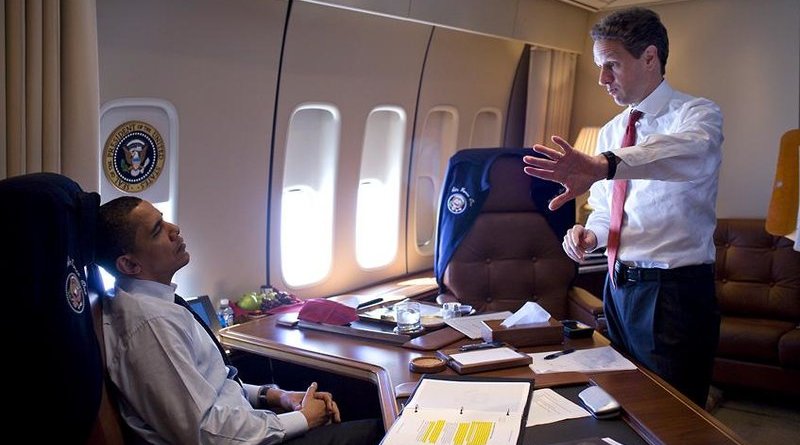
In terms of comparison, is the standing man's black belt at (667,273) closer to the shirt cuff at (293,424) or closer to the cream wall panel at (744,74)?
the shirt cuff at (293,424)

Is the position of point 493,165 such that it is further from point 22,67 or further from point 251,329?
point 22,67

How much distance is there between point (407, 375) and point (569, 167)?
85cm

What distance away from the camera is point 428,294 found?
188 inches

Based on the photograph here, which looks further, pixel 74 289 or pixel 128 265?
pixel 128 265

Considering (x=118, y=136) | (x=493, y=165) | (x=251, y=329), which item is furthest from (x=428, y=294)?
(x=118, y=136)

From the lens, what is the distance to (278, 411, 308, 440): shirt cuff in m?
2.32

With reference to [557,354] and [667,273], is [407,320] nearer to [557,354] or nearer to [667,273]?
[557,354]

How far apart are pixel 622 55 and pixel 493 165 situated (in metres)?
1.45

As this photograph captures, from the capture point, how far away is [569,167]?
206 cm

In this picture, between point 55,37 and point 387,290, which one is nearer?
point 55,37

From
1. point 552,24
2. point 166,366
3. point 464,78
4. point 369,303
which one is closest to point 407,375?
point 166,366

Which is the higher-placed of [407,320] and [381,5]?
[381,5]

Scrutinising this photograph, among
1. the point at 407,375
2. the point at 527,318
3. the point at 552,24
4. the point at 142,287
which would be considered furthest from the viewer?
the point at 552,24

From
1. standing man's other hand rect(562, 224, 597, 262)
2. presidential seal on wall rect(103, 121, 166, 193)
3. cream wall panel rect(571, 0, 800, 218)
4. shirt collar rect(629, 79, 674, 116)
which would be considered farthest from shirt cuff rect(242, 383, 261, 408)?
cream wall panel rect(571, 0, 800, 218)
